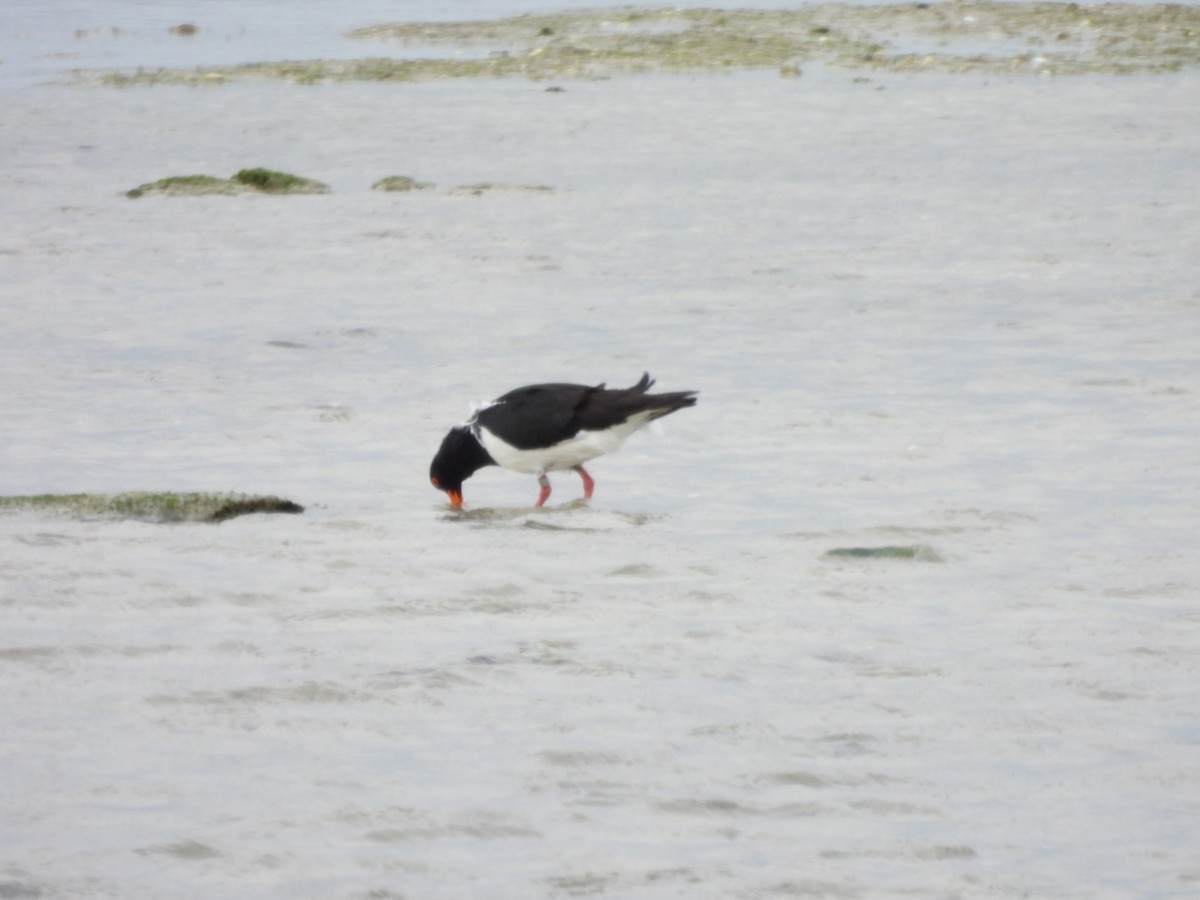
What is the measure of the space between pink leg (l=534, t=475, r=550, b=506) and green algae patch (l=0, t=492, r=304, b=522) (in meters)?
1.29

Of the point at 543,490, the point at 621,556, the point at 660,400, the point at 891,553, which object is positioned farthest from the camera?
the point at 543,490

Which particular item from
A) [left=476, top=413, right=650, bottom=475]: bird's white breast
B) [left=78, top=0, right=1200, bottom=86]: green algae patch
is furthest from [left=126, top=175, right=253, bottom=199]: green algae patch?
[left=476, top=413, right=650, bottom=475]: bird's white breast

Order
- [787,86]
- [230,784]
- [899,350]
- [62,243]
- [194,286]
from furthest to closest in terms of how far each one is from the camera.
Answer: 1. [787,86]
2. [62,243]
3. [194,286]
4. [899,350]
5. [230,784]

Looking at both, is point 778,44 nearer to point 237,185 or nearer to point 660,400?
point 237,185

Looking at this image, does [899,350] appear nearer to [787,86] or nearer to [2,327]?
[2,327]

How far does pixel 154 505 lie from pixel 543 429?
1.78 metres

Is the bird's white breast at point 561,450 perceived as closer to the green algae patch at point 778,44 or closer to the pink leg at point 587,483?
the pink leg at point 587,483

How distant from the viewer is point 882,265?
15609 mm

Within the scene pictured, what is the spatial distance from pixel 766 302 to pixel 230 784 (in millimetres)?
8919

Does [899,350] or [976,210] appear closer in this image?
[899,350]

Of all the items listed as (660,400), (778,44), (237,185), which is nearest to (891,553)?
(660,400)

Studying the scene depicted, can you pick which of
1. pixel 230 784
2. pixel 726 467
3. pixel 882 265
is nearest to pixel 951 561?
pixel 726 467

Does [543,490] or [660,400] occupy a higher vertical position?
[660,400]

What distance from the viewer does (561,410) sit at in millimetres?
9562
